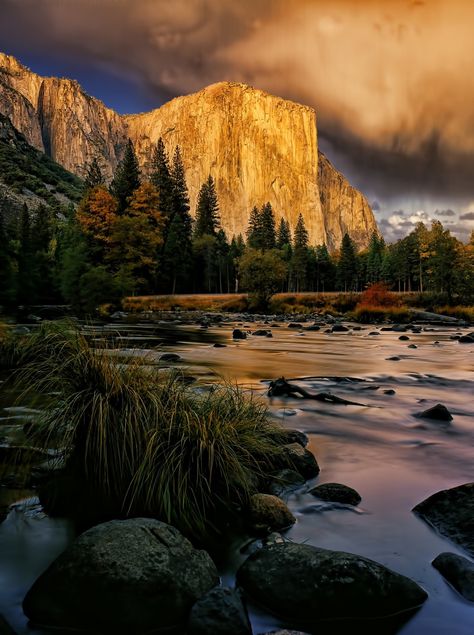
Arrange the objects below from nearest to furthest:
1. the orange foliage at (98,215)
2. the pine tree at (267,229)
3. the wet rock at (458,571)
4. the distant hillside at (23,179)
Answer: the wet rock at (458,571), the orange foliage at (98,215), the pine tree at (267,229), the distant hillside at (23,179)

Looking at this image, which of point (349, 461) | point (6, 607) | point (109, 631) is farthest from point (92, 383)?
point (349, 461)

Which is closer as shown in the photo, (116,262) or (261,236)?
(116,262)

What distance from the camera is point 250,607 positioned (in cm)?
305

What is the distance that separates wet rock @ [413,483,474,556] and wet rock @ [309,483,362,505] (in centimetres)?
55

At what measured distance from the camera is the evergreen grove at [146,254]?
51531 millimetres

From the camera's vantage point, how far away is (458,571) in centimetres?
331

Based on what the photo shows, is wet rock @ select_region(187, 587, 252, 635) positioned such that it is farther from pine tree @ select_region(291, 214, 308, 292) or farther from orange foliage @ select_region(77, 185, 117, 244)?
pine tree @ select_region(291, 214, 308, 292)

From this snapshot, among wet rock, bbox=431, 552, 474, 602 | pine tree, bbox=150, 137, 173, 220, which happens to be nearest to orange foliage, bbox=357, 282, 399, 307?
pine tree, bbox=150, 137, 173, 220

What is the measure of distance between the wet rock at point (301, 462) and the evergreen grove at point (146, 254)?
43094 mm

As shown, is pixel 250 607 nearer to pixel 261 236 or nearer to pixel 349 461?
pixel 349 461

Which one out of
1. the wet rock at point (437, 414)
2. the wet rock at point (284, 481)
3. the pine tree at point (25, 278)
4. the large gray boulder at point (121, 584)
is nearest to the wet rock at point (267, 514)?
the wet rock at point (284, 481)

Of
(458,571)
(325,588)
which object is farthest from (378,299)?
(325,588)

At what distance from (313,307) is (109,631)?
57.8m

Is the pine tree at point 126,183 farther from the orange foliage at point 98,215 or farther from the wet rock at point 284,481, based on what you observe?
the wet rock at point 284,481
